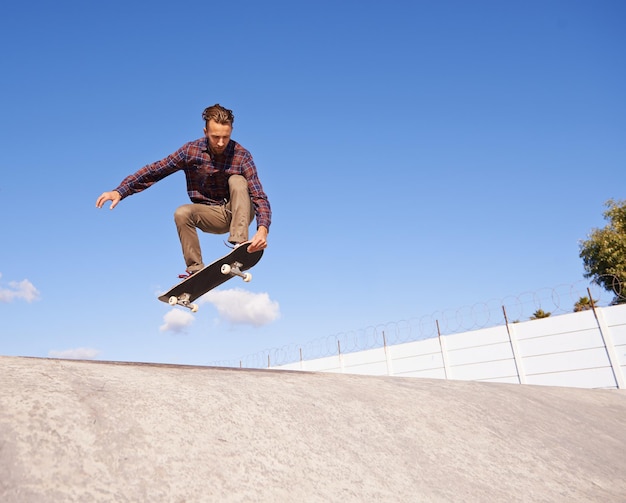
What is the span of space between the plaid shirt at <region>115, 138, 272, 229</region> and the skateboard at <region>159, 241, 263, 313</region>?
1.35ft

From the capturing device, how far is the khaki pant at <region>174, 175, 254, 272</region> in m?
4.65

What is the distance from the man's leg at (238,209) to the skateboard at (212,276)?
152 mm

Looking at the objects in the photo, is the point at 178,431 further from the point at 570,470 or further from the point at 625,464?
the point at 625,464

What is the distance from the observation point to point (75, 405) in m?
1.81

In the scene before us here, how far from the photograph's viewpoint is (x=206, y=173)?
4.75m

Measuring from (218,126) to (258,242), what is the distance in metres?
1.24

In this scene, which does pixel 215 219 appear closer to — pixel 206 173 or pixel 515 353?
pixel 206 173

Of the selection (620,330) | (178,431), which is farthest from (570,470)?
(620,330)

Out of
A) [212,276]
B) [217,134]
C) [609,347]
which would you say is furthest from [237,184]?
[609,347]

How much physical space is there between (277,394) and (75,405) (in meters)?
1.22

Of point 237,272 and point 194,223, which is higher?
point 194,223

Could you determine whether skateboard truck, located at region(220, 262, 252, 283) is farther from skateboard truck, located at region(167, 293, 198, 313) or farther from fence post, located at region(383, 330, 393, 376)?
fence post, located at region(383, 330, 393, 376)

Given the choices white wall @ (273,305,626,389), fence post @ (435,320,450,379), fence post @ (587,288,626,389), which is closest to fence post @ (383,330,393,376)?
white wall @ (273,305,626,389)

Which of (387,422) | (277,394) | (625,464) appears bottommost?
(625,464)
